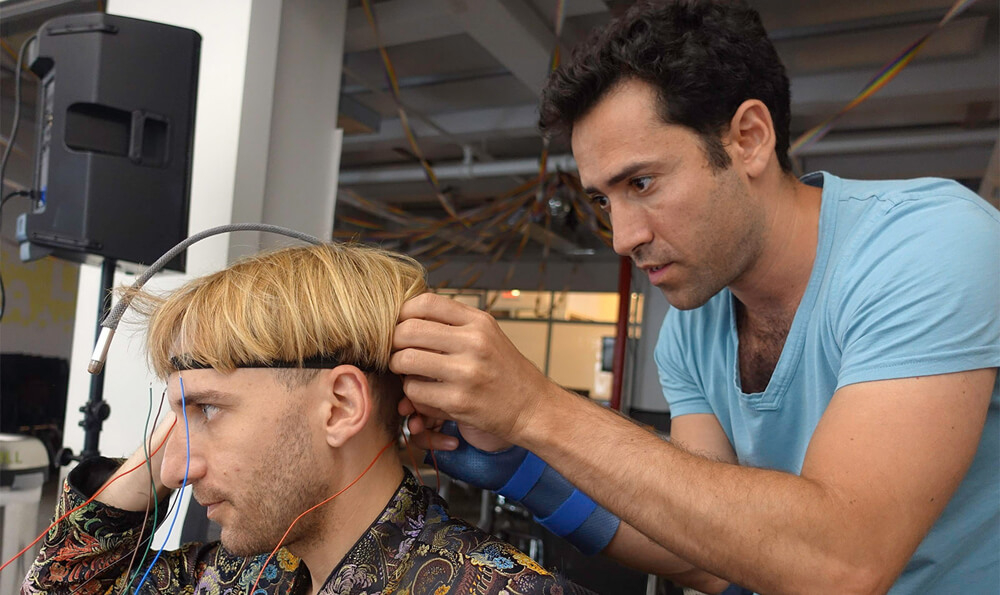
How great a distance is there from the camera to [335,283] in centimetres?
107

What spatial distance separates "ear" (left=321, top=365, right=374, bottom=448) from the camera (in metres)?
1.04

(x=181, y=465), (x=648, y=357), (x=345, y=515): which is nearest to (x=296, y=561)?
(x=345, y=515)

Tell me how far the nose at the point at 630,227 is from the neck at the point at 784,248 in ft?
0.66

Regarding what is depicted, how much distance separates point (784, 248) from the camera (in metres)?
1.23

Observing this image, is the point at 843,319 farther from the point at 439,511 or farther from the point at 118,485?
Answer: the point at 118,485

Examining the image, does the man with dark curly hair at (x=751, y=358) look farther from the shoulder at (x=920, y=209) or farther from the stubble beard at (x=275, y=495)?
the stubble beard at (x=275, y=495)

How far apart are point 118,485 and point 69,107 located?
3.00 ft

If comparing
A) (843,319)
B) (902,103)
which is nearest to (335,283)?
(843,319)

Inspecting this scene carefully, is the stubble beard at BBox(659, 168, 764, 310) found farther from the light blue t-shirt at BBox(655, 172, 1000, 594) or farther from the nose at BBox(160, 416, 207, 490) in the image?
the nose at BBox(160, 416, 207, 490)

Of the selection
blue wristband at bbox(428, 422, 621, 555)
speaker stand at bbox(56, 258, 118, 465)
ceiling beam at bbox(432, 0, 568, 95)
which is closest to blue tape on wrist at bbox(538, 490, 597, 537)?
blue wristband at bbox(428, 422, 621, 555)

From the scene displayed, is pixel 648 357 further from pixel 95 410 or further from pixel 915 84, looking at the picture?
pixel 95 410

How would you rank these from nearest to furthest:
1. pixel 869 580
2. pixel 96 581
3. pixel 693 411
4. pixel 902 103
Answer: pixel 869 580 → pixel 96 581 → pixel 693 411 → pixel 902 103

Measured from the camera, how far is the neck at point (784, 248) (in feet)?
4.02

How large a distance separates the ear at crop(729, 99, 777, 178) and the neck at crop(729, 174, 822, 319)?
4cm
